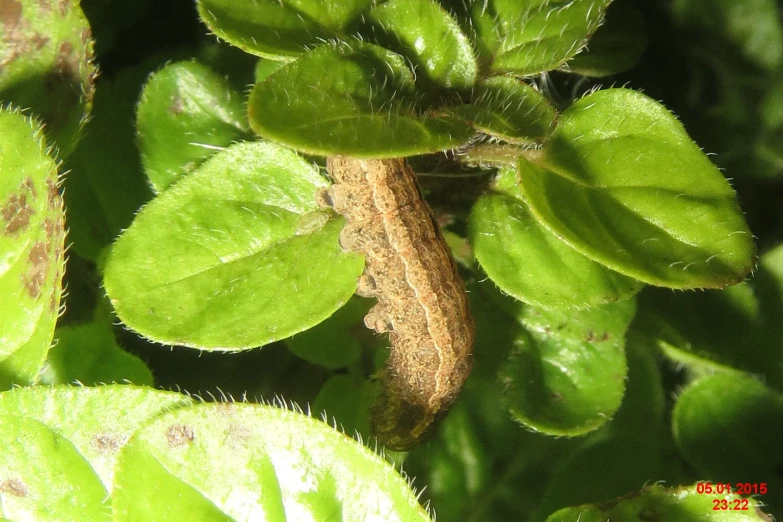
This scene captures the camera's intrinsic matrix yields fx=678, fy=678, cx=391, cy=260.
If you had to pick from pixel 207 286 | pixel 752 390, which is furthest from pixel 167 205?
pixel 752 390

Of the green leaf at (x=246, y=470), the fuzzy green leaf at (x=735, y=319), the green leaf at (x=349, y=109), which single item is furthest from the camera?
the fuzzy green leaf at (x=735, y=319)

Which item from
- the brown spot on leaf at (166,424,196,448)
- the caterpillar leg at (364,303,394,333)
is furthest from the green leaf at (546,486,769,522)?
the brown spot on leaf at (166,424,196,448)

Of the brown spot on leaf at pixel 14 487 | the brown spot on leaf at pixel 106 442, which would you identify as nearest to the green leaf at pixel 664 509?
the brown spot on leaf at pixel 106 442

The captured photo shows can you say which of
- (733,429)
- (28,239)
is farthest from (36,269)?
(733,429)

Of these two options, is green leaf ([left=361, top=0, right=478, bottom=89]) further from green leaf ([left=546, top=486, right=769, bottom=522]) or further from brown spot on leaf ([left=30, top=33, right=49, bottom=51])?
green leaf ([left=546, top=486, right=769, bottom=522])

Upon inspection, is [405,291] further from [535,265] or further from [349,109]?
[349,109]

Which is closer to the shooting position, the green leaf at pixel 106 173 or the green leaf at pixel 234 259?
the green leaf at pixel 234 259

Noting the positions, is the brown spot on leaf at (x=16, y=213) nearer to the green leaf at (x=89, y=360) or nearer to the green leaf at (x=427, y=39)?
the green leaf at (x=89, y=360)
